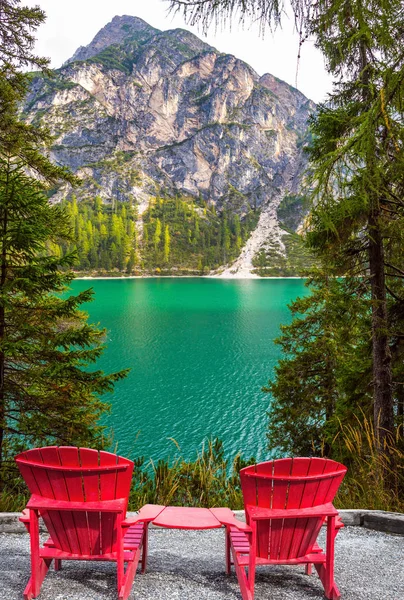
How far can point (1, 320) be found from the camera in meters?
5.96

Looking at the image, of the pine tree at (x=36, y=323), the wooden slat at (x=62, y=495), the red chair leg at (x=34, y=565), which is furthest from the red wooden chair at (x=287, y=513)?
the pine tree at (x=36, y=323)

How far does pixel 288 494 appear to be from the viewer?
8.20 ft

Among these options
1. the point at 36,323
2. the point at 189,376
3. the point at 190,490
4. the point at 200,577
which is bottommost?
the point at 189,376

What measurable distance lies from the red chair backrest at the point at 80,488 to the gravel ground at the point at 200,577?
0.29 meters

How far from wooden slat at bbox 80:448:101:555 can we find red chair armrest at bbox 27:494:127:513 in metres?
0.05

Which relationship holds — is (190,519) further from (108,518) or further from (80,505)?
(80,505)

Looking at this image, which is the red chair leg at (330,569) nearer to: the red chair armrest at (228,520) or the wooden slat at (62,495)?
the red chair armrest at (228,520)

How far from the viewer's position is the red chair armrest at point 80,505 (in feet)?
7.96

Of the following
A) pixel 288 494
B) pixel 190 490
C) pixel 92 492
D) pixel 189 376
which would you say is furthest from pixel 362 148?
pixel 189 376

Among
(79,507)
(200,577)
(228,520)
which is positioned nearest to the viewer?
(79,507)

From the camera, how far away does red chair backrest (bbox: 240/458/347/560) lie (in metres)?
2.49

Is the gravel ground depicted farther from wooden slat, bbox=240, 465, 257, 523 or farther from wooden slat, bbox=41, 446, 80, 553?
wooden slat, bbox=240, 465, 257, 523

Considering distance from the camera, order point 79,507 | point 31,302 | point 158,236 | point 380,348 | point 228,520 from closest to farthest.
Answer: point 79,507
point 228,520
point 31,302
point 380,348
point 158,236

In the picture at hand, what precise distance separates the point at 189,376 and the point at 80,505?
2723 centimetres
